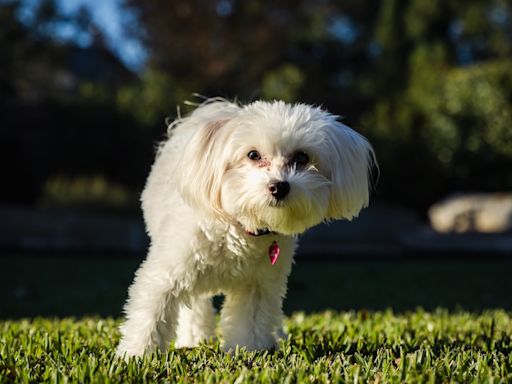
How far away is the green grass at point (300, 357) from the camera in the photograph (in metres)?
3.02

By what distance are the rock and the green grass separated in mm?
9201

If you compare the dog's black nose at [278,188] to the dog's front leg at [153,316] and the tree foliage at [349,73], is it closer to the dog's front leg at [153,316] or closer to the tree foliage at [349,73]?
the dog's front leg at [153,316]

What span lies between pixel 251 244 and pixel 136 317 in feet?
2.37

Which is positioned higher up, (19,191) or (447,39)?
(447,39)

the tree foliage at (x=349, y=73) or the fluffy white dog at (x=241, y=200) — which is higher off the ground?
the tree foliage at (x=349, y=73)

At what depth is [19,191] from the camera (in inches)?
518

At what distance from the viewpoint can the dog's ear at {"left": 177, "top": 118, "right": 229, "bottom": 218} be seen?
11.6 feet

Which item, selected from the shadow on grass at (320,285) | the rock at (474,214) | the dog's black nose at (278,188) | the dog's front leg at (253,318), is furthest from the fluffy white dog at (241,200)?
the rock at (474,214)

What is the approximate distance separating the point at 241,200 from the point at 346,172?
1.97 feet

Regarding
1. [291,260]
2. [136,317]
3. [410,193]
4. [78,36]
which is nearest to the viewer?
[136,317]

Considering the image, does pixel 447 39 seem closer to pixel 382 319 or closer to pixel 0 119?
pixel 0 119

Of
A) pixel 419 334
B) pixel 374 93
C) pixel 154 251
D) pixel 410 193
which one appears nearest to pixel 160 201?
pixel 154 251

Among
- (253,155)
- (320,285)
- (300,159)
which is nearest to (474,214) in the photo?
(320,285)

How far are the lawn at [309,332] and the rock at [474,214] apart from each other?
13.8 feet
